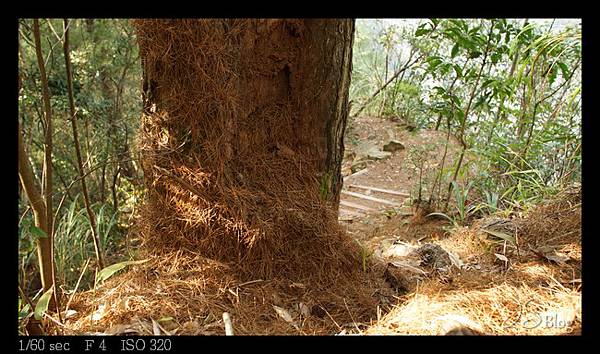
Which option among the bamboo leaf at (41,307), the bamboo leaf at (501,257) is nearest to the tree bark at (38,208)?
the bamboo leaf at (41,307)

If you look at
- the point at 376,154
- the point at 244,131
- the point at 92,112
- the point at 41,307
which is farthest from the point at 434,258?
the point at 376,154

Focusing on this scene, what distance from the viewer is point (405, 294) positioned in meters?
2.05

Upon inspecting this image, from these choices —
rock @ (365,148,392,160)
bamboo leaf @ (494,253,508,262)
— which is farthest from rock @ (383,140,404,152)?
bamboo leaf @ (494,253,508,262)

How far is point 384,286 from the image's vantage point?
2135 mm

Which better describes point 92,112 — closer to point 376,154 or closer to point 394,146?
point 376,154

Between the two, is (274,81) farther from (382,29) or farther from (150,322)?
(382,29)

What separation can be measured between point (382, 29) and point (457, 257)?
22.4 ft

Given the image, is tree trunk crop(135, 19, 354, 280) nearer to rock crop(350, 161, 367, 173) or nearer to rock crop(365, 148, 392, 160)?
rock crop(350, 161, 367, 173)

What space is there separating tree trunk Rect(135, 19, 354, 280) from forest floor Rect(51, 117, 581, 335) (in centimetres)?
16

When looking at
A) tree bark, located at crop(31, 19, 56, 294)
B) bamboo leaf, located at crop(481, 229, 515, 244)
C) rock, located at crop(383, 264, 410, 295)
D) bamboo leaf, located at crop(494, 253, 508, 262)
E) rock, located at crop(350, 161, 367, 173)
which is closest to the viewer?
tree bark, located at crop(31, 19, 56, 294)

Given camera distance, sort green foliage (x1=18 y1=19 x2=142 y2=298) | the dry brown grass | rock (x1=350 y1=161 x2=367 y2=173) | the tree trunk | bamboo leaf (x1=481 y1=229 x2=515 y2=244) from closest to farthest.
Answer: the dry brown grass → the tree trunk → bamboo leaf (x1=481 y1=229 x2=515 y2=244) → green foliage (x1=18 y1=19 x2=142 y2=298) → rock (x1=350 y1=161 x2=367 y2=173)

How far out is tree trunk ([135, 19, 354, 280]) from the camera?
6.15ft

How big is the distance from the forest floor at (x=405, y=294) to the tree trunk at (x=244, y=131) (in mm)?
161

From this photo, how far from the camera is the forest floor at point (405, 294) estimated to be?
5.28ft
